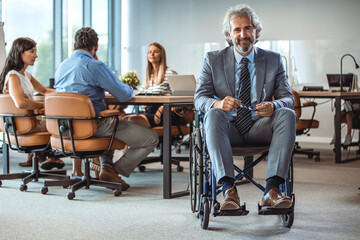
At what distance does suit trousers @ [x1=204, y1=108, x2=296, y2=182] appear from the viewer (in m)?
2.87

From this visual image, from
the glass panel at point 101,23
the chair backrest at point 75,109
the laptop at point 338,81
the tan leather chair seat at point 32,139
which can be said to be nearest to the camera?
the chair backrest at point 75,109

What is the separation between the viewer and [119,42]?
34.1 ft

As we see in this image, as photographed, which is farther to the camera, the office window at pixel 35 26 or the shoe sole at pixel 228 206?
the office window at pixel 35 26

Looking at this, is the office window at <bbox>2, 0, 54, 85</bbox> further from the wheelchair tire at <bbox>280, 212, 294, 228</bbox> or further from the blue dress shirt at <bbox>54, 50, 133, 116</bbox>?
the wheelchair tire at <bbox>280, 212, 294, 228</bbox>

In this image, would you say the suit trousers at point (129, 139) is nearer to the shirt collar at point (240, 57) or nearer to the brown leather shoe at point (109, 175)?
the brown leather shoe at point (109, 175)

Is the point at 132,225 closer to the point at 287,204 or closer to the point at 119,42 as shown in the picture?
the point at 287,204

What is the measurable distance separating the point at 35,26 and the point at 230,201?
6083mm

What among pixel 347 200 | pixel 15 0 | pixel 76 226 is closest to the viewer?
pixel 76 226

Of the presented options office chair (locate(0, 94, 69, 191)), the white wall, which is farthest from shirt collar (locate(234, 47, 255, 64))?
the white wall

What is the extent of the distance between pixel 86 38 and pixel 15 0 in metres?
4.03

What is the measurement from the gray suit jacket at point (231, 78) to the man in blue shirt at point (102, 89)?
3.08 ft

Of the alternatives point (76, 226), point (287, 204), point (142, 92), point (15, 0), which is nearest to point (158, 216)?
point (76, 226)

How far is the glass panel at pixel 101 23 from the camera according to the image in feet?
31.4

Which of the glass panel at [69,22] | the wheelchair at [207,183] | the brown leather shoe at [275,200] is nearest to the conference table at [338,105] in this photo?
the wheelchair at [207,183]
